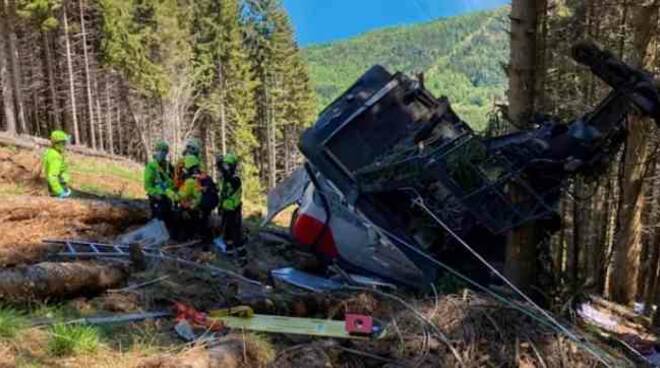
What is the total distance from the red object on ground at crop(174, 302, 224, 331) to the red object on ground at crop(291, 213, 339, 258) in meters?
3.12

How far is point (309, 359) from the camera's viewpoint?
525 centimetres

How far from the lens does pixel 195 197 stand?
9781 millimetres

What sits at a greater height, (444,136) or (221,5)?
(221,5)

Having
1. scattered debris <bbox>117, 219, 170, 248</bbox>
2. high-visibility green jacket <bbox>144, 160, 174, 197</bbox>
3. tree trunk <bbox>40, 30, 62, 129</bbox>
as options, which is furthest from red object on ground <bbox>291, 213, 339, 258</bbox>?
tree trunk <bbox>40, 30, 62, 129</bbox>

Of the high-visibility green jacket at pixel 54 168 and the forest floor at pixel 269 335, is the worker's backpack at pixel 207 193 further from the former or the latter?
the high-visibility green jacket at pixel 54 168

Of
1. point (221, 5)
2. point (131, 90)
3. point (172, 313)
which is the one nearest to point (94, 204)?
point (172, 313)

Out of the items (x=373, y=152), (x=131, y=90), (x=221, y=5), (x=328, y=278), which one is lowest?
(x=328, y=278)

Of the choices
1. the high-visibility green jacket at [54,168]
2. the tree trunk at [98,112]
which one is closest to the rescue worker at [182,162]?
the high-visibility green jacket at [54,168]

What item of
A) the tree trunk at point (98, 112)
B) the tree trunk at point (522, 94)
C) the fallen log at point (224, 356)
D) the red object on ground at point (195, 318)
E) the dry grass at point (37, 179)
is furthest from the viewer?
the tree trunk at point (98, 112)

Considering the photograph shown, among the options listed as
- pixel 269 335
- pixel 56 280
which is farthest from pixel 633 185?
pixel 56 280

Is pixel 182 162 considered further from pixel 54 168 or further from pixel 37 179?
pixel 37 179

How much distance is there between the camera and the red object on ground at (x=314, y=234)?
9.18 metres

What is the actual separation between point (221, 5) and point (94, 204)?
37015mm

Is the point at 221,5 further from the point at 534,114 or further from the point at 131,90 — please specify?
the point at 534,114
